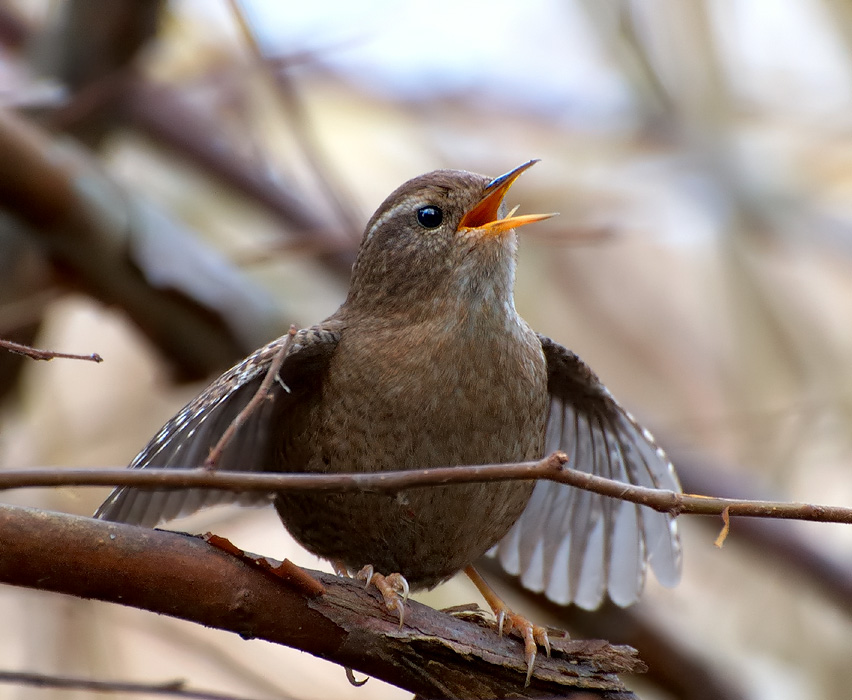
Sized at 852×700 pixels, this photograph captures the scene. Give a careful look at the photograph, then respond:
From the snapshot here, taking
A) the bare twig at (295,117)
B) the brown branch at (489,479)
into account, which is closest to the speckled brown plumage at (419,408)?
the brown branch at (489,479)

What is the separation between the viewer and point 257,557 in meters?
2.33

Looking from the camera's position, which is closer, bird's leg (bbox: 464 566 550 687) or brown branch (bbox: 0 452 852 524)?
brown branch (bbox: 0 452 852 524)

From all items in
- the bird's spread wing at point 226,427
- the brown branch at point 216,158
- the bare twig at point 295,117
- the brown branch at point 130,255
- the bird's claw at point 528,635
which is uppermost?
the brown branch at point 216,158

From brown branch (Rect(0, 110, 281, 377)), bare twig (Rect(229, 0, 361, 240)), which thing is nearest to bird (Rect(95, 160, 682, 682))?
bare twig (Rect(229, 0, 361, 240))

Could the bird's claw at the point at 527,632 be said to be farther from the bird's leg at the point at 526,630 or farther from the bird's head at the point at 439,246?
the bird's head at the point at 439,246

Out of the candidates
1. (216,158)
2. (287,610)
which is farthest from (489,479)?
(216,158)

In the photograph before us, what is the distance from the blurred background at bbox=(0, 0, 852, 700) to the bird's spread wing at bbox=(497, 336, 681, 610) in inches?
31.3

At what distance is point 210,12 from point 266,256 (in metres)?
3.34

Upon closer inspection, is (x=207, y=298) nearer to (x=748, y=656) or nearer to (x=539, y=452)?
(x=539, y=452)

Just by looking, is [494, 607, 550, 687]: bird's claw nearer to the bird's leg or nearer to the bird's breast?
the bird's leg

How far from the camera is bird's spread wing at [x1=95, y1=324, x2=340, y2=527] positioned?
10.1ft

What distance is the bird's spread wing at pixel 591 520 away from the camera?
383cm

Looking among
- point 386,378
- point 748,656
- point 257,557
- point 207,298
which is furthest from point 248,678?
point 748,656

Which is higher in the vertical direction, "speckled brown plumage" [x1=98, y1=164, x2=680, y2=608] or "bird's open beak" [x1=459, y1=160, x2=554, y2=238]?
"bird's open beak" [x1=459, y1=160, x2=554, y2=238]
